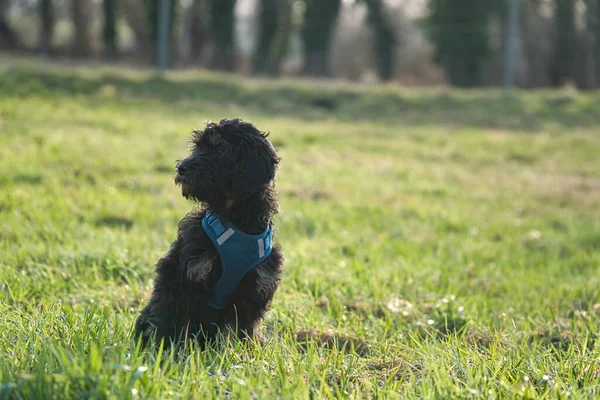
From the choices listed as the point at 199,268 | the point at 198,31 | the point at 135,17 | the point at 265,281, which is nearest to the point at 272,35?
the point at 198,31

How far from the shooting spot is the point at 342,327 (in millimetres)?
5387

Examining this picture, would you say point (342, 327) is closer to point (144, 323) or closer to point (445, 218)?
point (144, 323)

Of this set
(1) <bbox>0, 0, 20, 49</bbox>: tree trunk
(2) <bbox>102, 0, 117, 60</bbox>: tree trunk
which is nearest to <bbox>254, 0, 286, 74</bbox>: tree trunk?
(2) <bbox>102, 0, 117, 60</bbox>: tree trunk

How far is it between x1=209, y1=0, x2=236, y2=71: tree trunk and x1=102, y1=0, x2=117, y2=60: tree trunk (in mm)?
5359

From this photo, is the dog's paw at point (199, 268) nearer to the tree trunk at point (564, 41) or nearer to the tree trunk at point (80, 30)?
the tree trunk at point (80, 30)

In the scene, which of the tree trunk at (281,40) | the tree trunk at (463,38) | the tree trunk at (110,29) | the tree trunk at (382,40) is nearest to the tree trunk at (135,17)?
the tree trunk at (110,29)

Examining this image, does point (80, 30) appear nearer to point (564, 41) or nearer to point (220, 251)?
point (564, 41)

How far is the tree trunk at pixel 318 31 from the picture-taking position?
39781 millimetres

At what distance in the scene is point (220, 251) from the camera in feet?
14.0

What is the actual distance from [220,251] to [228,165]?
1.89 ft

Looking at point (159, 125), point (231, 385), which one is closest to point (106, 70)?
point (159, 125)

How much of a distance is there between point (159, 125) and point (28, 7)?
31.8m

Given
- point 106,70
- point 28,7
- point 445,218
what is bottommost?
point 445,218

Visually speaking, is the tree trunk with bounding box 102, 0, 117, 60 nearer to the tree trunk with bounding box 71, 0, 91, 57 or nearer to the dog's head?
the tree trunk with bounding box 71, 0, 91, 57
